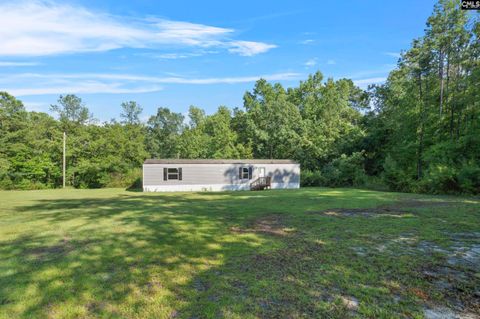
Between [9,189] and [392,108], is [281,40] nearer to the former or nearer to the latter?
[392,108]

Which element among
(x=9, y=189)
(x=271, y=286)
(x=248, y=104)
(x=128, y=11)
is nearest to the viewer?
(x=271, y=286)

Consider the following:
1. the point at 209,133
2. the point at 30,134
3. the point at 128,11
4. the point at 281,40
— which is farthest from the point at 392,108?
→ the point at 30,134

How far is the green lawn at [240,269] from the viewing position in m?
2.75

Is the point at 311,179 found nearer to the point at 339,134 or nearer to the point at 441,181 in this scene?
the point at 339,134

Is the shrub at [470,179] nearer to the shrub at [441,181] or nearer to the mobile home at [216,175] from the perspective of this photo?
the shrub at [441,181]

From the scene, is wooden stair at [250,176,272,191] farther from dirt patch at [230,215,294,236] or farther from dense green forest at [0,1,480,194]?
dirt patch at [230,215,294,236]

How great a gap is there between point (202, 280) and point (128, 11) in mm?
12940

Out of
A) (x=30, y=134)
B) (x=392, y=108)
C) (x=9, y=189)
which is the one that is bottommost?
(x=9, y=189)

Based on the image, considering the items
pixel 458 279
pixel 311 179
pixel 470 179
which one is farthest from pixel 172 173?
pixel 458 279

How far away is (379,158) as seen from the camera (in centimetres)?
2416

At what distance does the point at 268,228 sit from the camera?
21.0 feet

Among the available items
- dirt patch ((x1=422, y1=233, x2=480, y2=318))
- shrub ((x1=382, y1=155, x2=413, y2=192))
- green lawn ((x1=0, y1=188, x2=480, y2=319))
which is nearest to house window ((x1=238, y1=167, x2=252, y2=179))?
shrub ((x1=382, y1=155, x2=413, y2=192))

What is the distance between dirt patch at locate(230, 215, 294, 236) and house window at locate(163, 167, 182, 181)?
1311 centimetres

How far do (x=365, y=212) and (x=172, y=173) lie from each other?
14027mm
